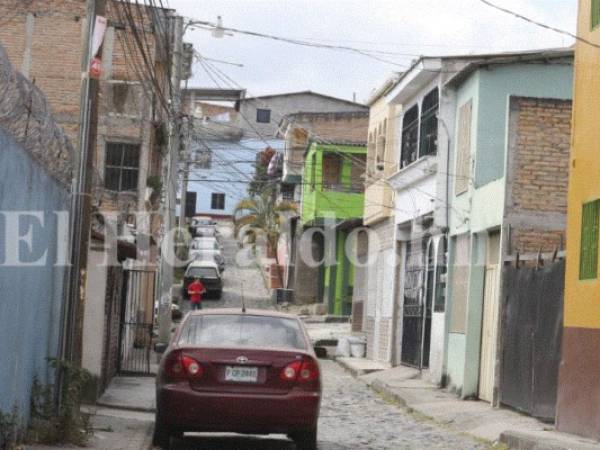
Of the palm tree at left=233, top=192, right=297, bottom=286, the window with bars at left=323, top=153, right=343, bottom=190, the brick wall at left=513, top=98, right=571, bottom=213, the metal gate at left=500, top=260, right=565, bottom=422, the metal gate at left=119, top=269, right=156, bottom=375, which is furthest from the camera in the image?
the palm tree at left=233, top=192, right=297, bottom=286

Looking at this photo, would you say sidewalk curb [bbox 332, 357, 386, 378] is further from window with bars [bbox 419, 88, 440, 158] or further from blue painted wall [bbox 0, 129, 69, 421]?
blue painted wall [bbox 0, 129, 69, 421]

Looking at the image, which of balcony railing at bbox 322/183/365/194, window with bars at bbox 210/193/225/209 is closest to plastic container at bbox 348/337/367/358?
balcony railing at bbox 322/183/365/194

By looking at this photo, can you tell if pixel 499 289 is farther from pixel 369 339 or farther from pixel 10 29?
pixel 10 29

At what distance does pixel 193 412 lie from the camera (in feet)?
42.0

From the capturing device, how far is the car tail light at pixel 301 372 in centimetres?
1297

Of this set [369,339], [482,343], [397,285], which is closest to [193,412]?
[482,343]

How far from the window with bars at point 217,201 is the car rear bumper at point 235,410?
84523 mm

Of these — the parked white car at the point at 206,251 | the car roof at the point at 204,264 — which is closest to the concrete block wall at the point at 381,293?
the car roof at the point at 204,264

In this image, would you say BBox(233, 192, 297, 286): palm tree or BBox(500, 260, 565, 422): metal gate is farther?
BBox(233, 192, 297, 286): palm tree

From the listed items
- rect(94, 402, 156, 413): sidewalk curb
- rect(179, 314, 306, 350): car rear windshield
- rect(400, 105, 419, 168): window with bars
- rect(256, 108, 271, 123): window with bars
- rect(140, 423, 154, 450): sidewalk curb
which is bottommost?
rect(94, 402, 156, 413): sidewalk curb

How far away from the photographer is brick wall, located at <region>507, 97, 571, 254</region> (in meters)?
19.7

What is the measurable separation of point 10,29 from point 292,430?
27209 millimetres

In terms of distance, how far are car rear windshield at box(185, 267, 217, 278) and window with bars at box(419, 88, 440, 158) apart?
2510 centimetres

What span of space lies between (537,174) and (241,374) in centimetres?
857
